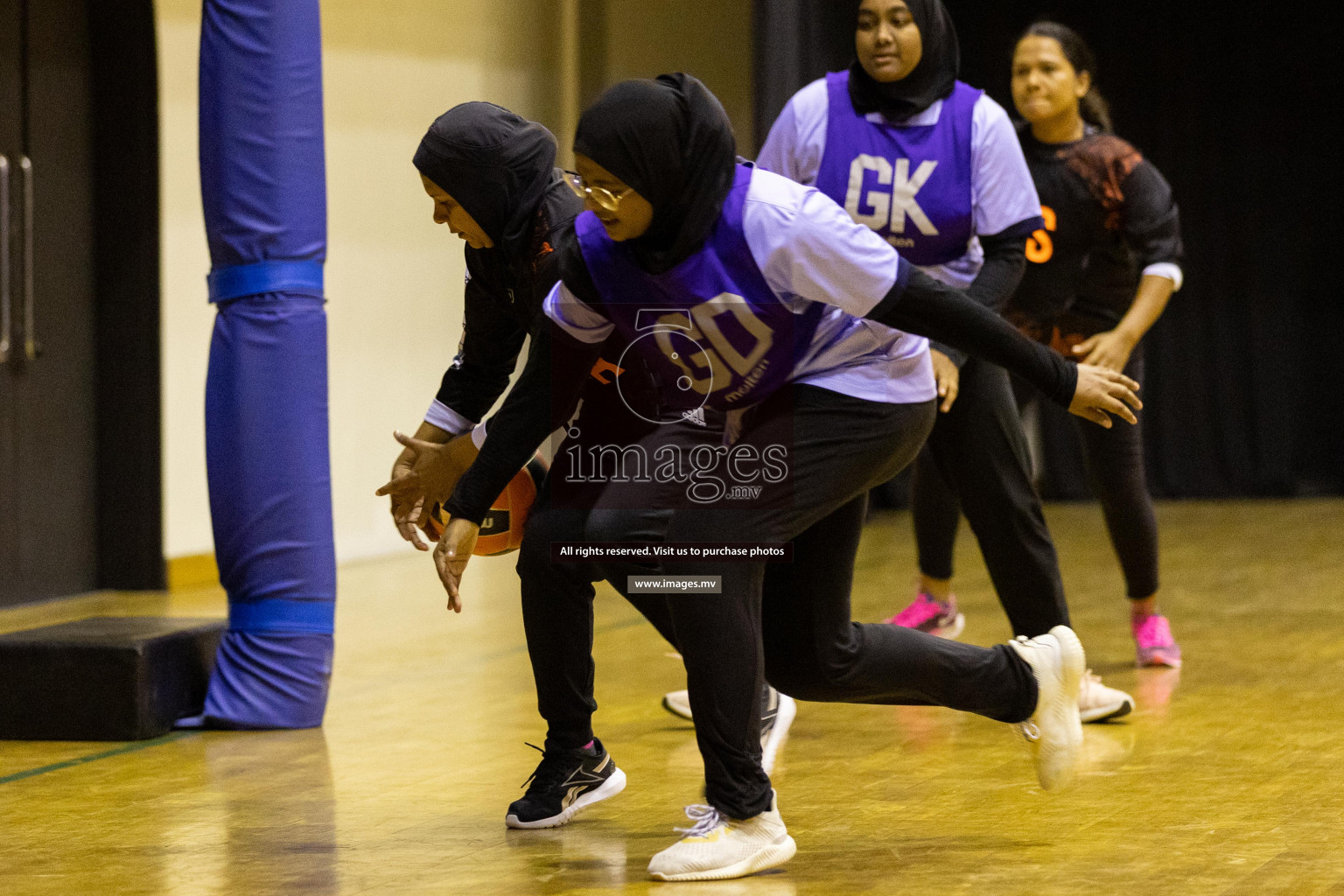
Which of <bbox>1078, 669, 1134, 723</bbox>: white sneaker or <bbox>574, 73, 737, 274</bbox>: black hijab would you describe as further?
<bbox>1078, 669, 1134, 723</bbox>: white sneaker

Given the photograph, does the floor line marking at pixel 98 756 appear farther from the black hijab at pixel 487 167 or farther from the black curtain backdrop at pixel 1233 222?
the black curtain backdrop at pixel 1233 222

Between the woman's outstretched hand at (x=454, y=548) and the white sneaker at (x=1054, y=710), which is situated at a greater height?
the woman's outstretched hand at (x=454, y=548)

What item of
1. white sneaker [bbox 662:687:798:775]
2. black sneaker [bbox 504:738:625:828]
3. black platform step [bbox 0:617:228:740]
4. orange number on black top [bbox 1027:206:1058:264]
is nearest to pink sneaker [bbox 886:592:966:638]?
orange number on black top [bbox 1027:206:1058:264]

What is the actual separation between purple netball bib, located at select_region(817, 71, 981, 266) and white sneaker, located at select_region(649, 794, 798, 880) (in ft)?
4.38

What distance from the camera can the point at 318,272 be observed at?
3.60 m

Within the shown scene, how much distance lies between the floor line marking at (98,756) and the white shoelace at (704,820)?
1.48 metres

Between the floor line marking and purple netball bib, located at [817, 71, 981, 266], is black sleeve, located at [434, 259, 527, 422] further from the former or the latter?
the floor line marking

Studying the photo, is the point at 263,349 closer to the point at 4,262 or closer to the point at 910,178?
the point at 910,178

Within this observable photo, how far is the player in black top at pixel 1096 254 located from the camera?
3807 mm

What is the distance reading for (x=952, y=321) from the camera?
217 centimetres

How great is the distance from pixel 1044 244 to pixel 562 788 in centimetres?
197

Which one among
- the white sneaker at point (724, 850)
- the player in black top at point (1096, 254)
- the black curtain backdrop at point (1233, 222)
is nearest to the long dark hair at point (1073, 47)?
the player in black top at point (1096, 254)

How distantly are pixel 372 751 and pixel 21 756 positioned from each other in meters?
0.73

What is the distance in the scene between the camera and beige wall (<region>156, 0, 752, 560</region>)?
20.3ft
